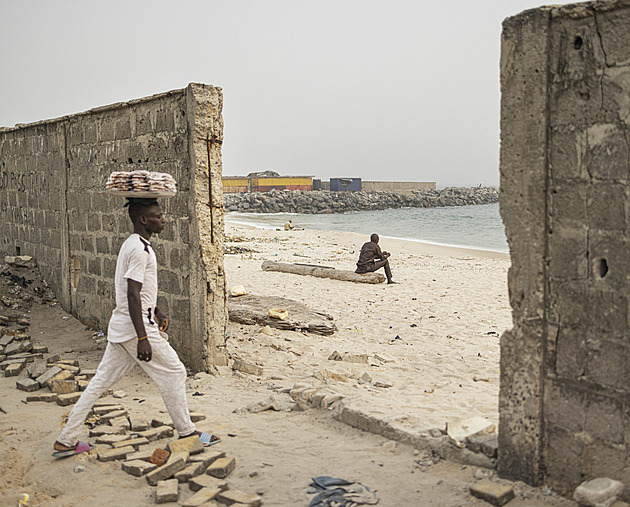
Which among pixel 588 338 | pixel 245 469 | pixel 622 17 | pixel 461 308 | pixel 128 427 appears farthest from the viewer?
pixel 461 308

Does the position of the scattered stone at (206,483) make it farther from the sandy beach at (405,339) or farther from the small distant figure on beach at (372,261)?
the small distant figure on beach at (372,261)

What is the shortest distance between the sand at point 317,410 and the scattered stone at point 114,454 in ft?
0.16

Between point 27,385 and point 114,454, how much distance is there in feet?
7.15

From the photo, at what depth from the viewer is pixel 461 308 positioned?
35.6 feet

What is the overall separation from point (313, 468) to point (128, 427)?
1.67 metres

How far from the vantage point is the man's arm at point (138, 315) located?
162 inches

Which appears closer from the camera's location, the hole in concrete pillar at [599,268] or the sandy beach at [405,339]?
the hole in concrete pillar at [599,268]

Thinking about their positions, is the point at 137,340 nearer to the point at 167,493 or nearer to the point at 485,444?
the point at 167,493

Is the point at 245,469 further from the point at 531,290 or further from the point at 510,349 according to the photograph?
the point at 531,290

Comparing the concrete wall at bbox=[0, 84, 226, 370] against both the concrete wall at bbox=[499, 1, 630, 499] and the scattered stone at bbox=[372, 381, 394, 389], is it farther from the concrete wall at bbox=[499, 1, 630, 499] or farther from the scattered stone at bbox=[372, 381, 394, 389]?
the concrete wall at bbox=[499, 1, 630, 499]

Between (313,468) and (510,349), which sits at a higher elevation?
(510,349)

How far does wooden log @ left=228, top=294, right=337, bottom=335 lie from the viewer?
27.7 ft

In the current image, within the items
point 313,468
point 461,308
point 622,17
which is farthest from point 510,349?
point 461,308

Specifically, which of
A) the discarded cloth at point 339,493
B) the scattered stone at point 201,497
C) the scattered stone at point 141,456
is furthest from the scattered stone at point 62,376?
the discarded cloth at point 339,493
